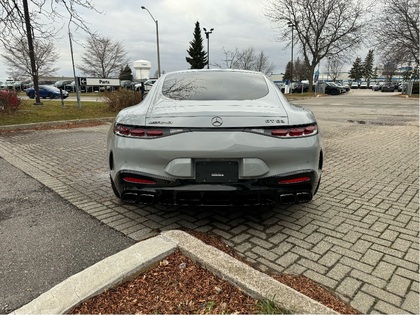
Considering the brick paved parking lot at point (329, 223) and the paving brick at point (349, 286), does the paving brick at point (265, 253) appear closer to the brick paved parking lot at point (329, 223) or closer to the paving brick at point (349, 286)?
the brick paved parking lot at point (329, 223)

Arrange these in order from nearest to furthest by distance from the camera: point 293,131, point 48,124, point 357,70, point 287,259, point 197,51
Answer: point 287,259, point 293,131, point 48,124, point 197,51, point 357,70

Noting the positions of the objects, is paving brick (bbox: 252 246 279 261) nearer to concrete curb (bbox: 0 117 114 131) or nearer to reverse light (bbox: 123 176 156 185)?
reverse light (bbox: 123 176 156 185)

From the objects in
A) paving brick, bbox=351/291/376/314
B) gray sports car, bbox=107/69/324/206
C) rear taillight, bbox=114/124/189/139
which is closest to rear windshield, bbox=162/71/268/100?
gray sports car, bbox=107/69/324/206

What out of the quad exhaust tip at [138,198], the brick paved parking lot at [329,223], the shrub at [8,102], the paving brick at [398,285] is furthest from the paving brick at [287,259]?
the shrub at [8,102]

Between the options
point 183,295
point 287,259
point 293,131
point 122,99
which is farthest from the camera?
point 122,99

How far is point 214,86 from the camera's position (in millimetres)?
3480

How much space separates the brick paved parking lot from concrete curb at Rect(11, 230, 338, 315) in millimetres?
409

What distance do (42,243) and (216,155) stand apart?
1.78m

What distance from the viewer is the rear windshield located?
10.6 feet

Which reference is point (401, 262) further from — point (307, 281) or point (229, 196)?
point (229, 196)

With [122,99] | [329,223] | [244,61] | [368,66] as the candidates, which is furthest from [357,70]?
[329,223]

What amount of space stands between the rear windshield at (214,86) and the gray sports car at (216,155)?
0.39m

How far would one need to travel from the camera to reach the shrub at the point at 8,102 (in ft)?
38.1

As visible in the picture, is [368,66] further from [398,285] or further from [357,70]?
[398,285]
